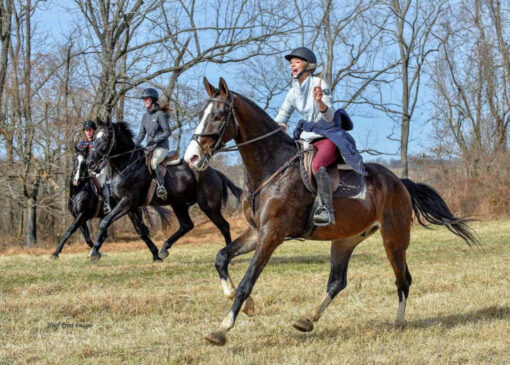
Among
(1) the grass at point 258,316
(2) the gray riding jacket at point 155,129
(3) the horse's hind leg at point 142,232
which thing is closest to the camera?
(1) the grass at point 258,316

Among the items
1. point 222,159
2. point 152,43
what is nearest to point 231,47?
point 152,43

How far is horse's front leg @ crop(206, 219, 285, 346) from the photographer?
4738 millimetres

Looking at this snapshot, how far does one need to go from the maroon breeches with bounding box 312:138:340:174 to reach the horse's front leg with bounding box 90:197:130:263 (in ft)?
21.7

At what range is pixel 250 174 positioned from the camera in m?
5.61

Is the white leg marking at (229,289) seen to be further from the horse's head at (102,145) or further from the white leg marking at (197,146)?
the horse's head at (102,145)

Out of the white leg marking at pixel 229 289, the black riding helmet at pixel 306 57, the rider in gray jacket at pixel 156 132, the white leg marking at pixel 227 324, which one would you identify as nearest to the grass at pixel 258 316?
the white leg marking at pixel 227 324

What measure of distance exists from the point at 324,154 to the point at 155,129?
21.8 ft

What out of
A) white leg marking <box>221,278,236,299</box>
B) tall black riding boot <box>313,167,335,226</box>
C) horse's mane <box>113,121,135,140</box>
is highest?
horse's mane <box>113,121,135,140</box>

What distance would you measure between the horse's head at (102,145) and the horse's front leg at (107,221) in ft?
3.11

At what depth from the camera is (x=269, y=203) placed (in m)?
5.39

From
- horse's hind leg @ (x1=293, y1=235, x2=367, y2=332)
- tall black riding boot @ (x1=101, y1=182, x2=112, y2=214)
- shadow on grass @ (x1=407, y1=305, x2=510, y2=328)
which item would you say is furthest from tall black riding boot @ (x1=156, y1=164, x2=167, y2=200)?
shadow on grass @ (x1=407, y1=305, x2=510, y2=328)

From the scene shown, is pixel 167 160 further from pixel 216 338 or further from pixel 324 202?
pixel 216 338

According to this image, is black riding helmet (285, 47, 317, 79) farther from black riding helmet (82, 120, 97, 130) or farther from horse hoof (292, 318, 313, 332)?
black riding helmet (82, 120, 97, 130)

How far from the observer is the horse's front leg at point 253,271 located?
15.5ft
